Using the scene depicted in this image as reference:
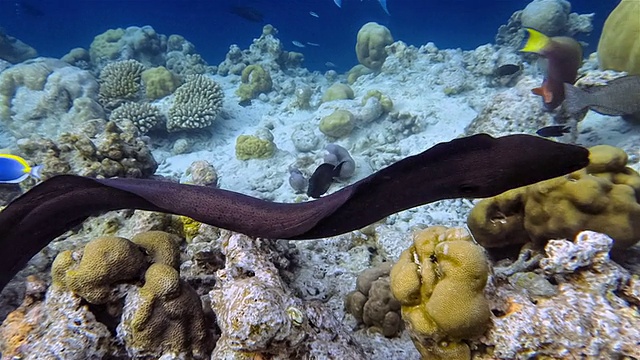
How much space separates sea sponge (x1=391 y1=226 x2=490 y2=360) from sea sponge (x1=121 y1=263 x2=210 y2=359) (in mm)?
1469

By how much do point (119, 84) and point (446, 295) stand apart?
37.4ft

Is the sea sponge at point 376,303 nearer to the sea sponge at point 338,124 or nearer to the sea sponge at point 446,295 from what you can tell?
the sea sponge at point 446,295

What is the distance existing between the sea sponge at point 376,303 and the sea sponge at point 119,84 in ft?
32.5

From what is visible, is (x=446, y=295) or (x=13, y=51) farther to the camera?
(x=13, y=51)

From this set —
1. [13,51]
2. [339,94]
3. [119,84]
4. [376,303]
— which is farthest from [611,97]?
[13,51]

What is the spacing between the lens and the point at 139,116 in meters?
8.84

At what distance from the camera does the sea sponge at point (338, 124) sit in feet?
28.0

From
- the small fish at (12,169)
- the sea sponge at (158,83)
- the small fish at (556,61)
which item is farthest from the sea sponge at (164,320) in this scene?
the sea sponge at (158,83)

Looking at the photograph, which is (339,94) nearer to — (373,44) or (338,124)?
(338,124)

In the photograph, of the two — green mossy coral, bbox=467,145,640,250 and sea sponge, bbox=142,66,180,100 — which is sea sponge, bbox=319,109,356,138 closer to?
sea sponge, bbox=142,66,180,100

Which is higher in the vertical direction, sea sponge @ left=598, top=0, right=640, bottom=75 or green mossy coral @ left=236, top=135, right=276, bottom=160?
green mossy coral @ left=236, top=135, right=276, bottom=160

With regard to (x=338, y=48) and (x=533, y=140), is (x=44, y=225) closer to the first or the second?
(x=533, y=140)

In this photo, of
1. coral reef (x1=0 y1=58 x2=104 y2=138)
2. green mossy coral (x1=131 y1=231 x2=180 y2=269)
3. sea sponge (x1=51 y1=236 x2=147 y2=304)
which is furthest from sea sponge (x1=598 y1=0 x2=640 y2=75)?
coral reef (x1=0 y1=58 x2=104 y2=138)

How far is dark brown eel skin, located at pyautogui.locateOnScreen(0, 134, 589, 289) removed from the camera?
2326 millimetres
